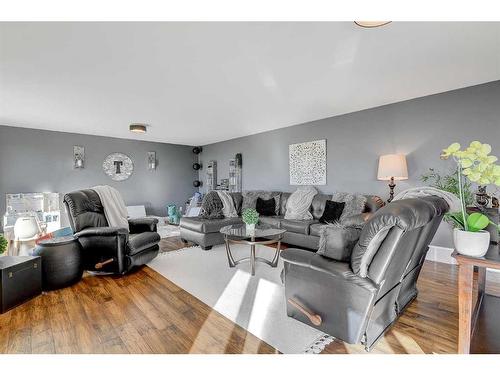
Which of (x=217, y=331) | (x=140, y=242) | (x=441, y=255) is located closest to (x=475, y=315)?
(x=217, y=331)

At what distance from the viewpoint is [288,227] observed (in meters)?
4.15

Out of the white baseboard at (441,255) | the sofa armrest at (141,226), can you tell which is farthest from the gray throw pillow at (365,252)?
the sofa armrest at (141,226)

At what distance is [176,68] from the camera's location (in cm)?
261

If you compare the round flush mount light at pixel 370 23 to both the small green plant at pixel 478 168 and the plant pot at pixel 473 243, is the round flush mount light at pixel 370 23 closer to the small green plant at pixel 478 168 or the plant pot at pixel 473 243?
the small green plant at pixel 478 168

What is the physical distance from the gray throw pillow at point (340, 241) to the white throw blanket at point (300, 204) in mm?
2578

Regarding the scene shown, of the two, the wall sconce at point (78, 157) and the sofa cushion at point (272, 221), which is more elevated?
the wall sconce at point (78, 157)

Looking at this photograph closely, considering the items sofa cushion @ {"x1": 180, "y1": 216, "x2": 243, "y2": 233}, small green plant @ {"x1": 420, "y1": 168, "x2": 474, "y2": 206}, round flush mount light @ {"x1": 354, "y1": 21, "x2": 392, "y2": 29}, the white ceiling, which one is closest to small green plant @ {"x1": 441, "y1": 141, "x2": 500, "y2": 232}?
round flush mount light @ {"x1": 354, "y1": 21, "x2": 392, "y2": 29}

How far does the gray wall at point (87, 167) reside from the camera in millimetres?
5070

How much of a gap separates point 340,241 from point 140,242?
244 cm

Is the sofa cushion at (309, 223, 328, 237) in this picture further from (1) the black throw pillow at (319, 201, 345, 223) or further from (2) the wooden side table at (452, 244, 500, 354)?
(2) the wooden side table at (452, 244, 500, 354)

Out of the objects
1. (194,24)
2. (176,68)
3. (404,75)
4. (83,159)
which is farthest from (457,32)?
(83,159)

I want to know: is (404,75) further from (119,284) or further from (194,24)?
(119,284)

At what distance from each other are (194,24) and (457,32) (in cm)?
207

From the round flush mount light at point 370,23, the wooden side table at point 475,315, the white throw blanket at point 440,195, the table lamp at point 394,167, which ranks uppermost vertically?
the round flush mount light at point 370,23
